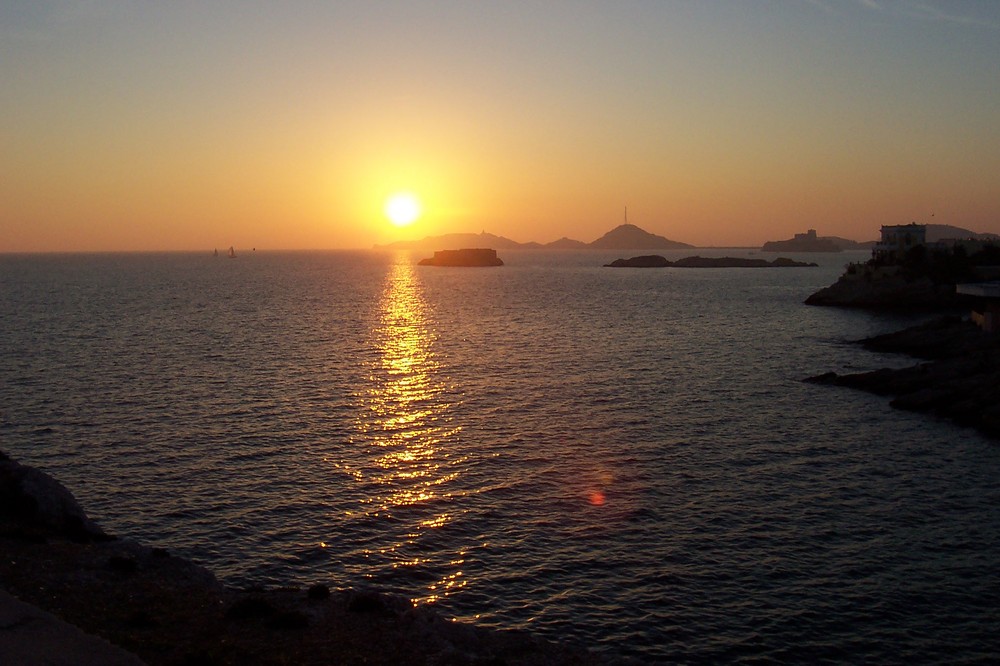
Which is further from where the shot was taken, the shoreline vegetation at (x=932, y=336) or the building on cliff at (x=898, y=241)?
the building on cliff at (x=898, y=241)

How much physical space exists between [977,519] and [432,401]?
132ft

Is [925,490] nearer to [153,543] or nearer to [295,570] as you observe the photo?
[295,570]

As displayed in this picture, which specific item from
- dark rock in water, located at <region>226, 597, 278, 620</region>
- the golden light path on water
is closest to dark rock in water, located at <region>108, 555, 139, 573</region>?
dark rock in water, located at <region>226, 597, 278, 620</region>

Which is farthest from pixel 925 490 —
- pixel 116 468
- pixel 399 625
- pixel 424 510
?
pixel 116 468

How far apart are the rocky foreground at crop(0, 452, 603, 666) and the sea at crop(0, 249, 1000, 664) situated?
2.63m

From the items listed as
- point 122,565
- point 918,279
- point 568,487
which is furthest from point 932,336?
point 122,565

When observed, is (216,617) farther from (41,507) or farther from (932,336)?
(932,336)

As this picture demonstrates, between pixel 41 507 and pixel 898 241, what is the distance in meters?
196

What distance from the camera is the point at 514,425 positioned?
55.0 meters

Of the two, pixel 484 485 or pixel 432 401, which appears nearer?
pixel 484 485

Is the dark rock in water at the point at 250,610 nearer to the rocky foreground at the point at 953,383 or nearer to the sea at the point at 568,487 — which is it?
Result: the sea at the point at 568,487

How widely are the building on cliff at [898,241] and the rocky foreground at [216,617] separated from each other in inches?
7169

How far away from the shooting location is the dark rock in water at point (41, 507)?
30.7 m

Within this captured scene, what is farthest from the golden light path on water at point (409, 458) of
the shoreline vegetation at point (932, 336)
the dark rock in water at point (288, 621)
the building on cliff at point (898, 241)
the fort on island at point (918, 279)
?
the building on cliff at point (898, 241)
